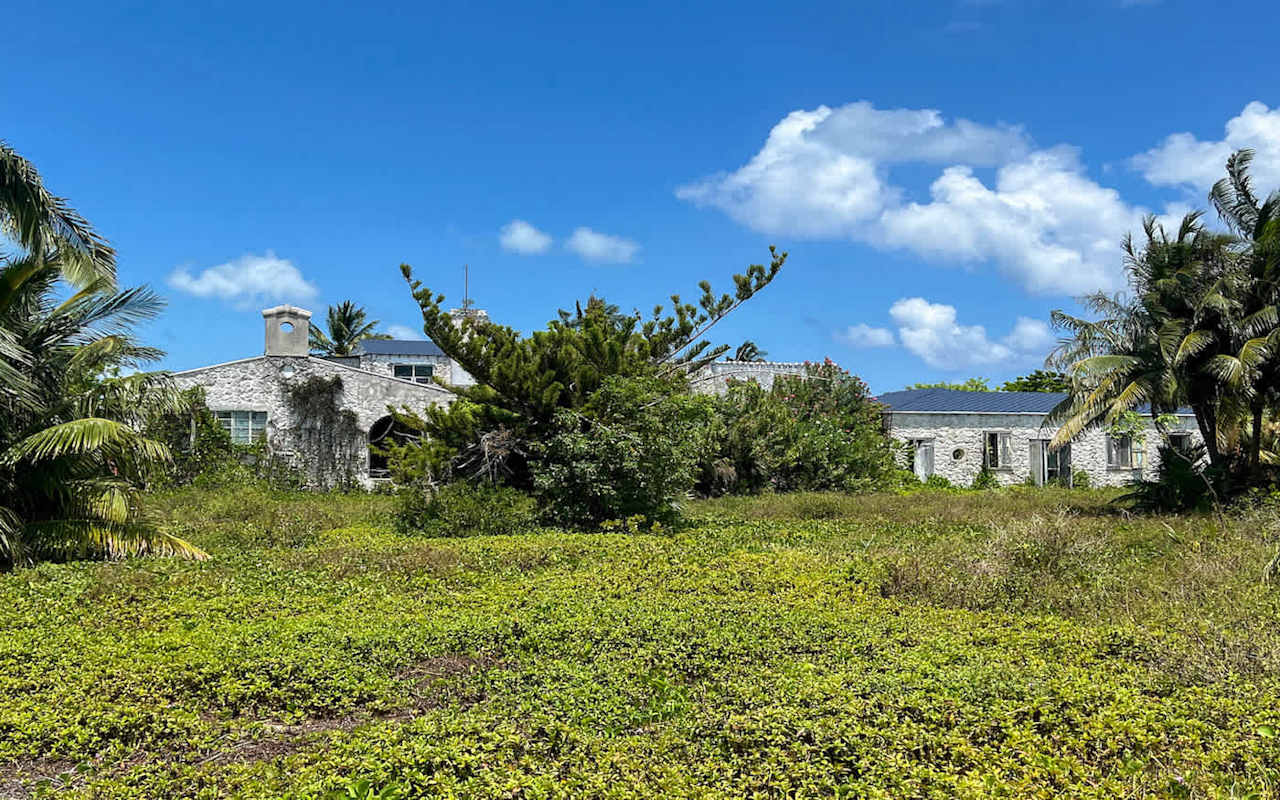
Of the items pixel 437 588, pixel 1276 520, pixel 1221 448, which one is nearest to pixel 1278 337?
pixel 1221 448

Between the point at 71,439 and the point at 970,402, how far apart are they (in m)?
24.7

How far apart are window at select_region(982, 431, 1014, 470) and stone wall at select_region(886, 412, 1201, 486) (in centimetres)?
9

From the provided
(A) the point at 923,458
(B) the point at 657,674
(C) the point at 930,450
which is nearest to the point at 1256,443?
(C) the point at 930,450

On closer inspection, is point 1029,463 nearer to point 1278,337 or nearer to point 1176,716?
point 1278,337

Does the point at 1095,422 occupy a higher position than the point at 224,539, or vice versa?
the point at 1095,422

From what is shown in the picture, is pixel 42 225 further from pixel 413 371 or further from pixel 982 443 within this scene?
pixel 982 443

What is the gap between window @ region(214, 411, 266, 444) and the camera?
2172 centimetres

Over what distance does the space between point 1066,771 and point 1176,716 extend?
1030 mm

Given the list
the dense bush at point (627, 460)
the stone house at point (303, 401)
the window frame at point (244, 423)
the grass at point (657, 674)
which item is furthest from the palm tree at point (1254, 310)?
the window frame at point (244, 423)

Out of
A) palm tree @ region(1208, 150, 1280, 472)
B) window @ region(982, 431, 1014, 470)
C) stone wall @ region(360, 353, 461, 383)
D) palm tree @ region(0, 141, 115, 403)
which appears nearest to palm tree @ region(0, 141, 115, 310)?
palm tree @ region(0, 141, 115, 403)

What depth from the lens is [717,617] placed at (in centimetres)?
702

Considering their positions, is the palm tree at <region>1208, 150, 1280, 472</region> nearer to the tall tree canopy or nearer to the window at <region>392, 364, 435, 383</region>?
the tall tree canopy

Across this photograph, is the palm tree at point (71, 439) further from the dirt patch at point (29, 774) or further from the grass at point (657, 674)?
the dirt patch at point (29, 774)

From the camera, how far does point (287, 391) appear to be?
72.4ft
